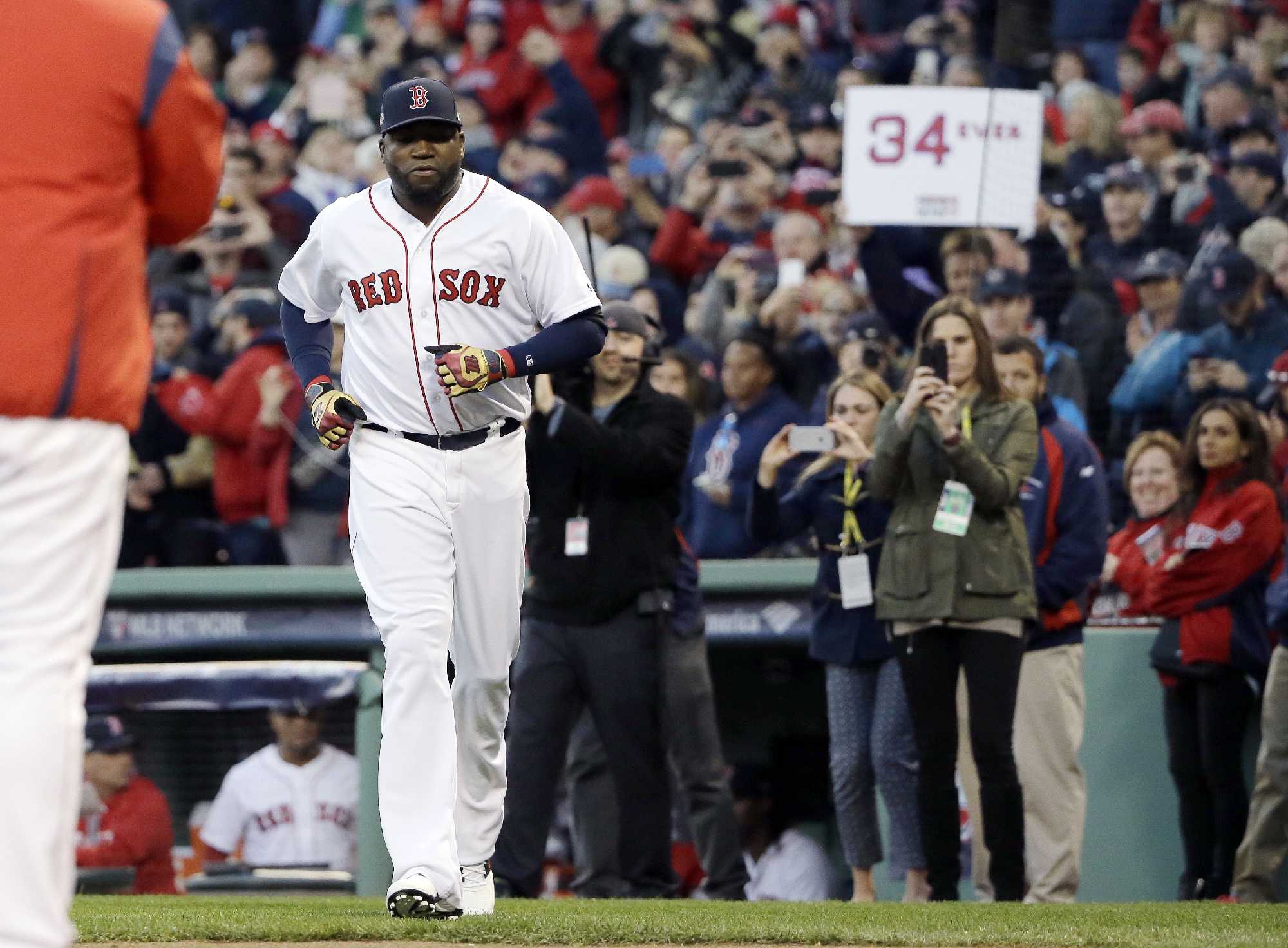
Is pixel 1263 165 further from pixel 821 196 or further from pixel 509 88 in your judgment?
pixel 509 88

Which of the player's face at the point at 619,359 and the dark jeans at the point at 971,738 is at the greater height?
the player's face at the point at 619,359

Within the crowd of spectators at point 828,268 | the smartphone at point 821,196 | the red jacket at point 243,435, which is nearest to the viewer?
the crowd of spectators at point 828,268

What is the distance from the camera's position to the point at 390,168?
18.8 feet

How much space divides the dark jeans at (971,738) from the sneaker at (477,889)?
6.07 ft

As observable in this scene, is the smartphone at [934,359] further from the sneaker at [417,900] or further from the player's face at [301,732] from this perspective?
the player's face at [301,732]

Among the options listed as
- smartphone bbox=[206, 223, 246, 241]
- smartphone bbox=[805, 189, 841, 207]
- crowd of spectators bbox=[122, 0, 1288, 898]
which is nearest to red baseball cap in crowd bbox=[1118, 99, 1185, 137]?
crowd of spectators bbox=[122, 0, 1288, 898]

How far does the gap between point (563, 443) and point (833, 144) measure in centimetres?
561

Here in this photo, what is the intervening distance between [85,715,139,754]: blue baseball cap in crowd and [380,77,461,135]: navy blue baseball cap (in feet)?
13.1

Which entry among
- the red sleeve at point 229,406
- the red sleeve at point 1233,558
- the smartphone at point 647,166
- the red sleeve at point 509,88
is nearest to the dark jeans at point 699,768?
the red sleeve at point 1233,558

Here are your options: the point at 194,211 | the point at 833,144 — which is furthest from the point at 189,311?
the point at 194,211

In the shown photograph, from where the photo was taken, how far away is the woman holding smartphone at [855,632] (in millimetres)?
7617

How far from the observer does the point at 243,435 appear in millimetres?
10359

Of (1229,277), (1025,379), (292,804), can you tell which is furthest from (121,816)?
(1229,277)

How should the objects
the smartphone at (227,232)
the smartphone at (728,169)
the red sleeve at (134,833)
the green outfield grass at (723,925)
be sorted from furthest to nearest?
the smartphone at (227,232) < the smartphone at (728,169) < the red sleeve at (134,833) < the green outfield grass at (723,925)
